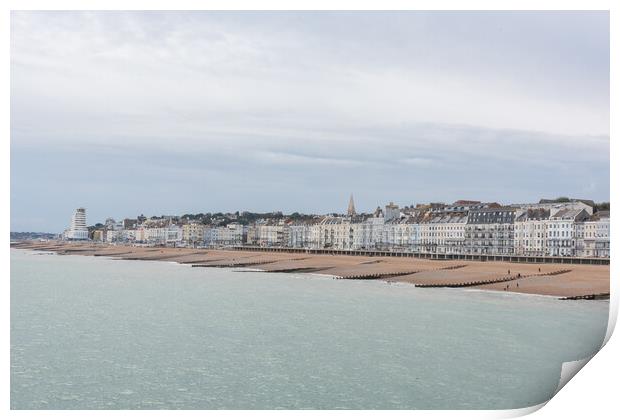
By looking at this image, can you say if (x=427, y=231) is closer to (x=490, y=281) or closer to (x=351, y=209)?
(x=351, y=209)

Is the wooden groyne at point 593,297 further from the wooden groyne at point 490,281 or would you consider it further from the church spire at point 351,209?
the church spire at point 351,209

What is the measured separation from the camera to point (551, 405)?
7539 mm

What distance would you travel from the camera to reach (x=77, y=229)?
78000mm

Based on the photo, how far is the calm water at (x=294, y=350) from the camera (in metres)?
8.12

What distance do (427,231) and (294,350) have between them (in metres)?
45.0

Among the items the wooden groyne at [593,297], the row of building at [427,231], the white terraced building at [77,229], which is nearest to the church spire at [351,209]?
the row of building at [427,231]

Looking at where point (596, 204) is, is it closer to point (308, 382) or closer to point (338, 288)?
point (338, 288)

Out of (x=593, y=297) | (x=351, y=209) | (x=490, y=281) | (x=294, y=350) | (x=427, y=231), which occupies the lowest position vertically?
(x=294, y=350)

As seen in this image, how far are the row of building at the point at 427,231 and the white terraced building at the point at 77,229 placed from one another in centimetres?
579

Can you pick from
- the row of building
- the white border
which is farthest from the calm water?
the row of building
